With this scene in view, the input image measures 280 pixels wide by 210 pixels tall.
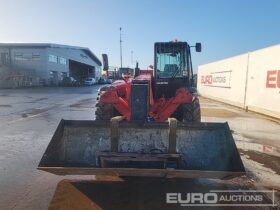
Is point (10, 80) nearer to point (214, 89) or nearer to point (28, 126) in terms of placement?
point (214, 89)

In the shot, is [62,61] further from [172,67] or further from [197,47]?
[172,67]

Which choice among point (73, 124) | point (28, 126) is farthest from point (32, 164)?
point (28, 126)

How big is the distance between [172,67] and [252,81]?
1161 cm

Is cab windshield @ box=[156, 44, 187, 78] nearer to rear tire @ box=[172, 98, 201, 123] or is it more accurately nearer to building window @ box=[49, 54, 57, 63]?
rear tire @ box=[172, 98, 201, 123]

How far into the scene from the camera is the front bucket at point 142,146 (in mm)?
5238

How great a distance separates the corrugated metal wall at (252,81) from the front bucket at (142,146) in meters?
10.9

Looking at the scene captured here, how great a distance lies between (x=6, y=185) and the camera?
562 cm

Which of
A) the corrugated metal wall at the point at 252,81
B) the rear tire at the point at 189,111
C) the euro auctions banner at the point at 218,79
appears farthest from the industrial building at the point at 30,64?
the rear tire at the point at 189,111

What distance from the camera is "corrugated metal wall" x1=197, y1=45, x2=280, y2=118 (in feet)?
51.6

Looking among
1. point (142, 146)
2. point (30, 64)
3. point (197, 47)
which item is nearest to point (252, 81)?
point (197, 47)

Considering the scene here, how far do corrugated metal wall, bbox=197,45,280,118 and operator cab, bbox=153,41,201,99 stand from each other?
836 cm

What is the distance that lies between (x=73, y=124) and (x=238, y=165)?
9.19 ft

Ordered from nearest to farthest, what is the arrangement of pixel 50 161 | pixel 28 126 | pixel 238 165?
pixel 238 165, pixel 50 161, pixel 28 126

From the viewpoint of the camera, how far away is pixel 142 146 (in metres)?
5.60
